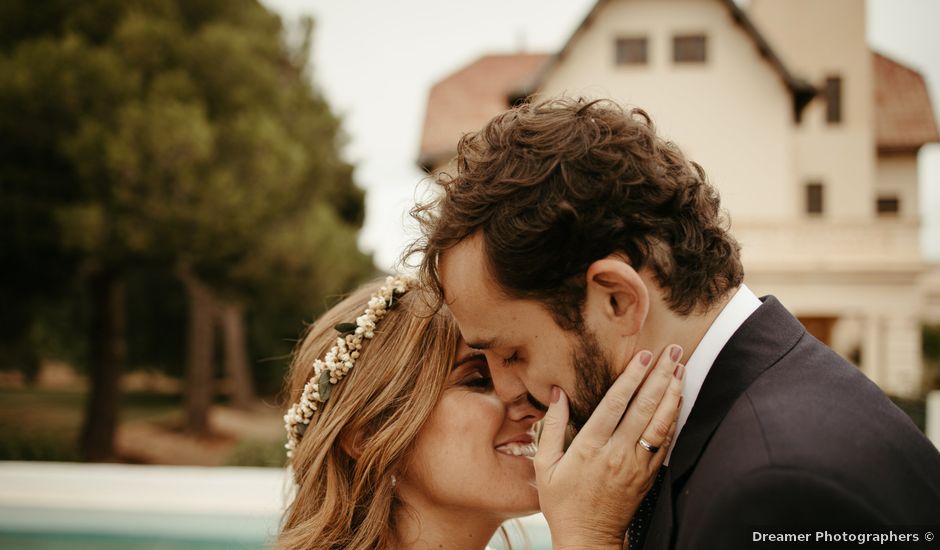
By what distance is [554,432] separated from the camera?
2104mm

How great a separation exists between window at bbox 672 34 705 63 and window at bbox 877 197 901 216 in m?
9.35

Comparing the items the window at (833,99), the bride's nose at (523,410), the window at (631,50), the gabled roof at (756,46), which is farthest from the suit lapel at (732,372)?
the window at (833,99)

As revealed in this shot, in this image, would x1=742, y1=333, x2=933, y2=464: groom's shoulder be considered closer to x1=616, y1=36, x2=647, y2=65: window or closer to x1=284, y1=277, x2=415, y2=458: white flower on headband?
x1=284, y1=277, x2=415, y2=458: white flower on headband

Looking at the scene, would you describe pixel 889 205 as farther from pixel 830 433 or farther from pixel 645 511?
pixel 830 433

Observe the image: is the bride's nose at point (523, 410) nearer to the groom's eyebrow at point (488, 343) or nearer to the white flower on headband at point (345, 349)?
the groom's eyebrow at point (488, 343)

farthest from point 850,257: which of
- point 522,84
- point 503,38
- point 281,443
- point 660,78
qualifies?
point 281,443

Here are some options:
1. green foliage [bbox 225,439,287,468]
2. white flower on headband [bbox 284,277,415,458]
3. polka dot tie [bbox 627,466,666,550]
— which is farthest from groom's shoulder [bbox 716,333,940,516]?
green foliage [bbox 225,439,287,468]

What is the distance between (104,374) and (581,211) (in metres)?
13.8

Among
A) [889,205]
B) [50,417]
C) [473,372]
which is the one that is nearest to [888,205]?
[889,205]

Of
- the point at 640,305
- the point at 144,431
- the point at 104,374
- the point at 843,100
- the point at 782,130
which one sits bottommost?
the point at 144,431

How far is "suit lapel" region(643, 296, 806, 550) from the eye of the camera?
170cm

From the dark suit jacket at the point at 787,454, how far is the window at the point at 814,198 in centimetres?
2013

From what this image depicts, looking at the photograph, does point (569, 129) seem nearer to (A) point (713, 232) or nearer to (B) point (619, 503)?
(A) point (713, 232)

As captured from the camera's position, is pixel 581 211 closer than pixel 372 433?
Yes
